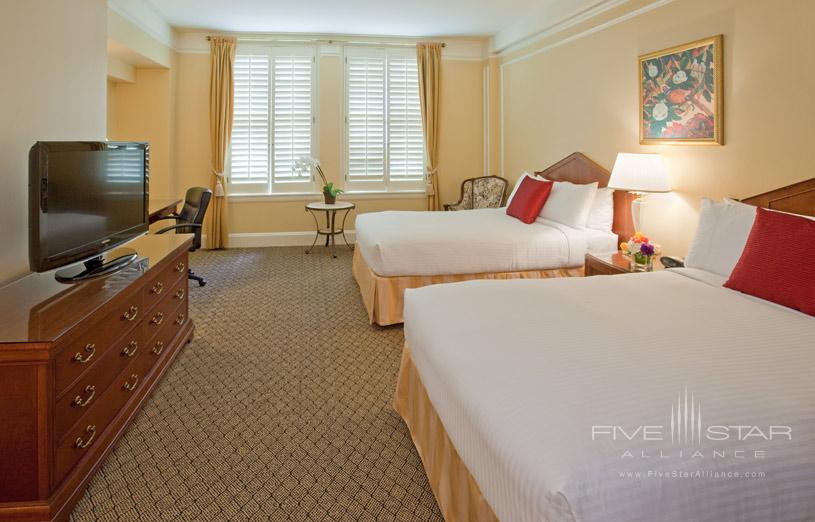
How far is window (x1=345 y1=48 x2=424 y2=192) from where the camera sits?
6875 mm

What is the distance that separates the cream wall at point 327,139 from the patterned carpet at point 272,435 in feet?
9.87

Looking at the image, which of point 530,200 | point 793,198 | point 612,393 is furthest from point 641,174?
point 612,393

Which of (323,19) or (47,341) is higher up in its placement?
(323,19)

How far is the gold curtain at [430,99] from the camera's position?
6852 millimetres

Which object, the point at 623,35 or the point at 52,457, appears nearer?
the point at 52,457

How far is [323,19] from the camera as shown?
19.5 feet

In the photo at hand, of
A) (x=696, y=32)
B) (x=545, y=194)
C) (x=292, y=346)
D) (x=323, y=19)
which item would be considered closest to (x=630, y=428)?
(x=292, y=346)

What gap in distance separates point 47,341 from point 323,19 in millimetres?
5341

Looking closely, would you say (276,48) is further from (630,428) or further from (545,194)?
(630,428)

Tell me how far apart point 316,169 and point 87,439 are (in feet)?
17.5

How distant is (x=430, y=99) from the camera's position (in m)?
6.91

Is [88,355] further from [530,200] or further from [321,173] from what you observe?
[321,173]

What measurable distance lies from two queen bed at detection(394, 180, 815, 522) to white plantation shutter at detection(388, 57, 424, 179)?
508 cm

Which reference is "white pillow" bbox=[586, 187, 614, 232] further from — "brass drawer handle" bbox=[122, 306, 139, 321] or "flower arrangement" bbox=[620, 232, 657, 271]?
"brass drawer handle" bbox=[122, 306, 139, 321]
